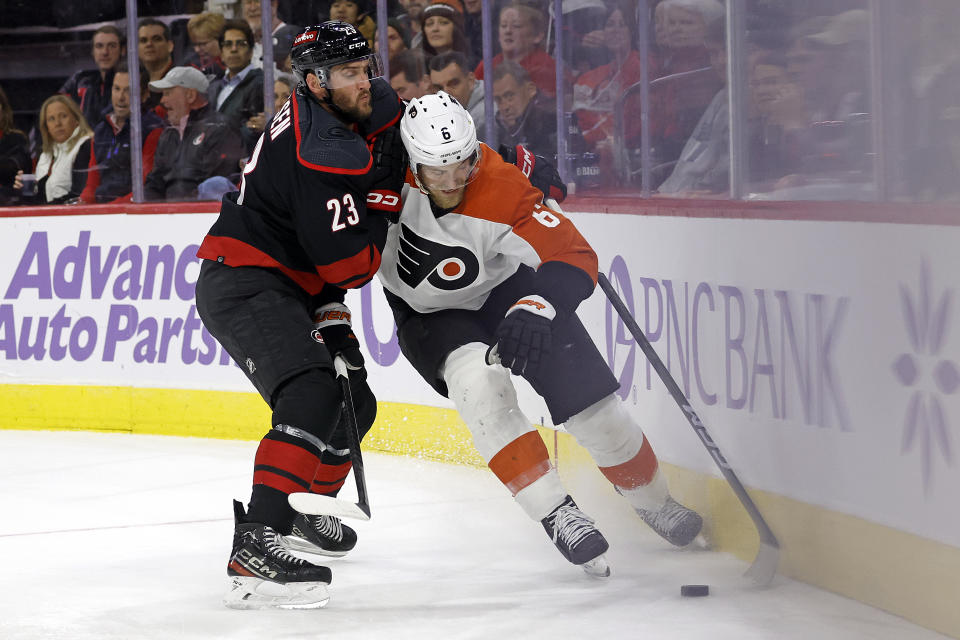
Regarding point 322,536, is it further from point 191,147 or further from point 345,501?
point 191,147

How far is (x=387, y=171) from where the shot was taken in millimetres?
2988

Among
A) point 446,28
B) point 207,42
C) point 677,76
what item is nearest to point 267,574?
point 677,76

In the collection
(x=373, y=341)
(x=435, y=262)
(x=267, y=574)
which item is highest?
(x=435, y=262)

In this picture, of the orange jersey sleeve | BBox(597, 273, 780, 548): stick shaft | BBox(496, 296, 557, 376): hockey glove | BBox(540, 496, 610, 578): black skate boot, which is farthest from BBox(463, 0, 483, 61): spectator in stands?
BBox(540, 496, 610, 578): black skate boot

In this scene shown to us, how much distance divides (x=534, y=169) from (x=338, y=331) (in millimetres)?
619

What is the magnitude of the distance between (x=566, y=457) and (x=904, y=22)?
2074 mm

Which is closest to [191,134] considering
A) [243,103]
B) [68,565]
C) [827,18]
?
[243,103]

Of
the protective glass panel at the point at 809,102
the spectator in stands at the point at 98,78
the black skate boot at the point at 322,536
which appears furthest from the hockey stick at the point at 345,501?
the spectator in stands at the point at 98,78

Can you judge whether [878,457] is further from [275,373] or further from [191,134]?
[191,134]

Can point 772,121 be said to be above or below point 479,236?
above

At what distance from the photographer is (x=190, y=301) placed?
5352mm

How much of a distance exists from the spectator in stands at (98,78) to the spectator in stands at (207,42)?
325 mm

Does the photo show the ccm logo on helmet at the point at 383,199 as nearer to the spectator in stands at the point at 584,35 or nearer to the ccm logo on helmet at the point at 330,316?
the ccm logo on helmet at the point at 330,316

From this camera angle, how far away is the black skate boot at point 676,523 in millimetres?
3246
